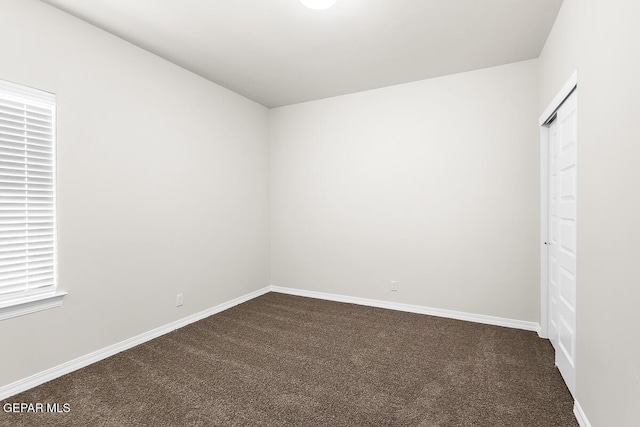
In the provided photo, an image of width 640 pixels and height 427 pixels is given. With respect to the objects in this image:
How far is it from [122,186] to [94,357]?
1470mm

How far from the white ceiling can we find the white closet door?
0.91m

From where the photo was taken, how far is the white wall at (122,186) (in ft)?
7.59

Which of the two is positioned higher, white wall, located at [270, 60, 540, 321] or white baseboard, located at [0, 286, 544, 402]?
white wall, located at [270, 60, 540, 321]

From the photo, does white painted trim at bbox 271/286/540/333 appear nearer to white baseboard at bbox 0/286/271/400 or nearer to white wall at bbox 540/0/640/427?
white baseboard at bbox 0/286/271/400

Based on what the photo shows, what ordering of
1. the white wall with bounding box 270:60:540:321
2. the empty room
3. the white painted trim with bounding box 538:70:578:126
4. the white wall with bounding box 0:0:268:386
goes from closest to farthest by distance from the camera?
the empty room
the white painted trim with bounding box 538:70:578:126
the white wall with bounding box 0:0:268:386
the white wall with bounding box 270:60:540:321

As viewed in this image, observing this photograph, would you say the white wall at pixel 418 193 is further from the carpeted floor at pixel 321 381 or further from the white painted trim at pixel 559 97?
the carpeted floor at pixel 321 381

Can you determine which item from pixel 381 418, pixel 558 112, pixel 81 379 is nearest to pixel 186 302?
pixel 81 379

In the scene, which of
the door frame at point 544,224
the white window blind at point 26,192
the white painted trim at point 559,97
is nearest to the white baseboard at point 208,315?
the door frame at point 544,224

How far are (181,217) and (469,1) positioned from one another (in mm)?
3276

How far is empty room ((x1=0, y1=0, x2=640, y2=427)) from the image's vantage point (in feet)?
6.20

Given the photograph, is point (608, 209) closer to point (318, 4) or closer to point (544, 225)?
point (544, 225)

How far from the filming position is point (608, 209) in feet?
5.08

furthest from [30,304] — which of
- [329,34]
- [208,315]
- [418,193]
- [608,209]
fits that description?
[418,193]

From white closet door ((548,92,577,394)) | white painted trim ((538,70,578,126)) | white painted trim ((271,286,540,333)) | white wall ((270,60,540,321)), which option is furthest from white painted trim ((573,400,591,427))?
white painted trim ((538,70,578,126))
